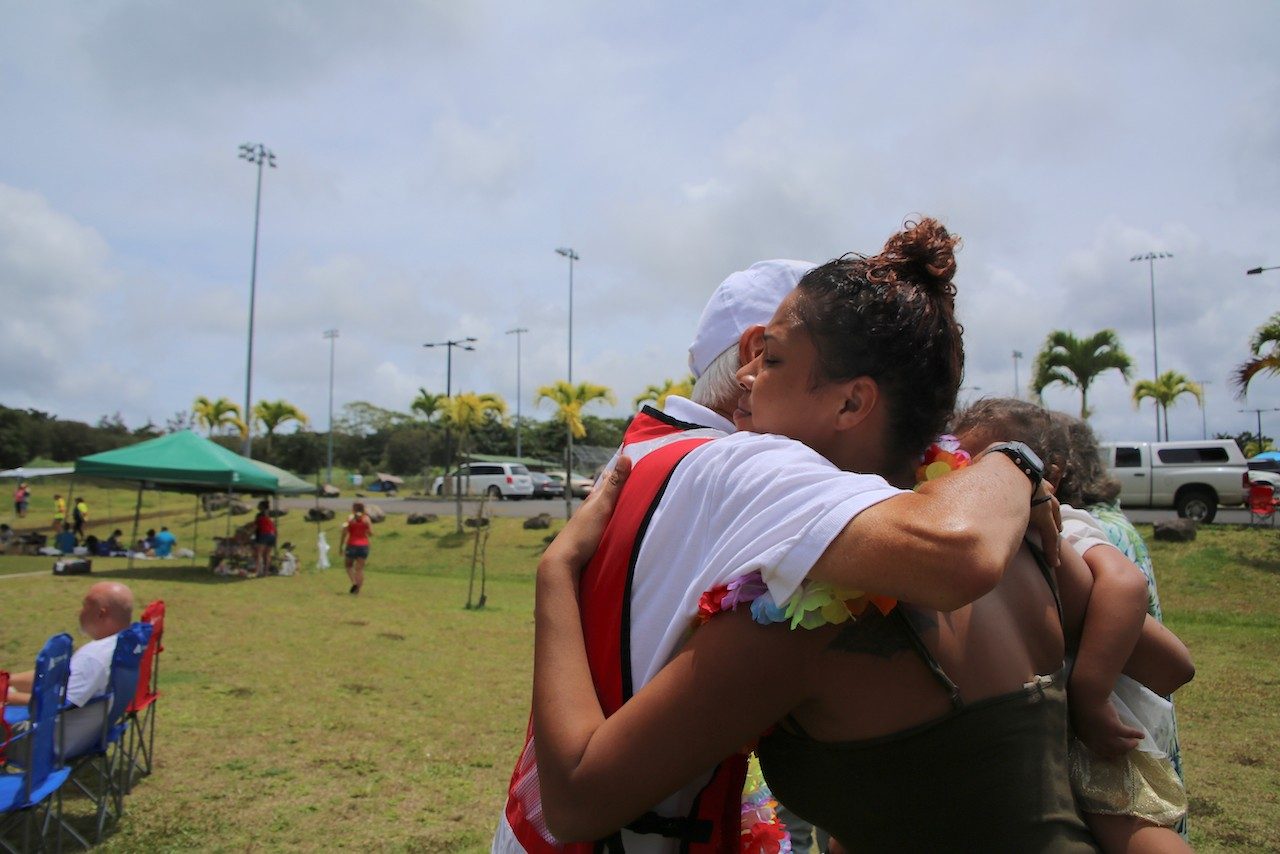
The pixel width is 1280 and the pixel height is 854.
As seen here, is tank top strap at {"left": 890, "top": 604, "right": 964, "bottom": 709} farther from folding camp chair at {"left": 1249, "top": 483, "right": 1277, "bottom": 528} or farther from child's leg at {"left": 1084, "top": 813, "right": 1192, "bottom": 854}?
folding camp chair at {"left": 1249, "top": 483, "right": 1277, "bottom": 528}

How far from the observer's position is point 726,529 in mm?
1103

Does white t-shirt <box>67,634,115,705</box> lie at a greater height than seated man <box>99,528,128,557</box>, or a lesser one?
greater

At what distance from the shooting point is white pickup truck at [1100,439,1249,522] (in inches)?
741

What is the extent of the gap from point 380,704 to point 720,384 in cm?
683

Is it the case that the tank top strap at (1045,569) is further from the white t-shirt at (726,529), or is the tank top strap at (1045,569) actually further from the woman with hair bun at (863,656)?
the white t-shirt at (726,529)

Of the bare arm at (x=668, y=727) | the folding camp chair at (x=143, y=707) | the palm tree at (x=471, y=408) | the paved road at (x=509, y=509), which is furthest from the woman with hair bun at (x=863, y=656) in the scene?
the palm tree at (x=471, y=408)

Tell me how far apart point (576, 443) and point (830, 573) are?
68.3 meters

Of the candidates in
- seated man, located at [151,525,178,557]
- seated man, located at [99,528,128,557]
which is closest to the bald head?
seated man, located at [99,528,128,557]

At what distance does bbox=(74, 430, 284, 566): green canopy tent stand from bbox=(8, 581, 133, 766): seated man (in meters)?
11.3

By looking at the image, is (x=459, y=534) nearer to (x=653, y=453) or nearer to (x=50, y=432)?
(x=653, y=453)

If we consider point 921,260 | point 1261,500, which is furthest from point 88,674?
point 1261,500

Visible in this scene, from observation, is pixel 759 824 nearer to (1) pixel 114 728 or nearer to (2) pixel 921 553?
(2) pixel 921 553

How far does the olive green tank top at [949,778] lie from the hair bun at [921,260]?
1.64 ft

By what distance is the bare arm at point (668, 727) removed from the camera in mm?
1051
